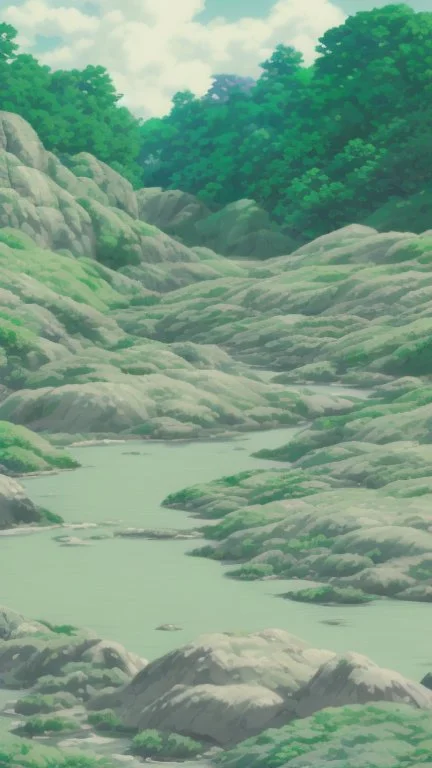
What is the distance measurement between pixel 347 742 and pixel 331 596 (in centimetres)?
732

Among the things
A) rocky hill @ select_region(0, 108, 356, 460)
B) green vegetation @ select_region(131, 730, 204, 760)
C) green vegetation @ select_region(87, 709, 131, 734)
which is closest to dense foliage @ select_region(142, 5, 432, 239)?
rocky hill @ select_region(0, 108, 356, 460)

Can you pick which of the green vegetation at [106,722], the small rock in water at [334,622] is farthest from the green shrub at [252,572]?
the green vegetation at [106,722]

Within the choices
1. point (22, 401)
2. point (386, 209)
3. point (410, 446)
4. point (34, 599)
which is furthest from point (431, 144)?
point (34, 599)

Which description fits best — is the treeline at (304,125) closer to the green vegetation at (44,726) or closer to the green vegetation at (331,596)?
the green vegetation at (331,596)

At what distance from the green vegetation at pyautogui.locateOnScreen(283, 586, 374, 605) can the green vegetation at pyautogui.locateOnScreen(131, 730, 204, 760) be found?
641cm

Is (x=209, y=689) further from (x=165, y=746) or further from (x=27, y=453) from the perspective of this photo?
(x=27, y=453)

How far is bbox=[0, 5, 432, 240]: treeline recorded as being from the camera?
264ft

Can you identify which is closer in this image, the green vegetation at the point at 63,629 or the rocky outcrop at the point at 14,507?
the green vegetation at the point at 63,629

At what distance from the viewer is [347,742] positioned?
11.3m

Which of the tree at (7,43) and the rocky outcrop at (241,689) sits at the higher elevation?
the tree at (7,43)

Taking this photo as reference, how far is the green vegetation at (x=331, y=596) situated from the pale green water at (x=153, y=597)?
23cm

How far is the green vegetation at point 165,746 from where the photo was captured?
12023 millimetres

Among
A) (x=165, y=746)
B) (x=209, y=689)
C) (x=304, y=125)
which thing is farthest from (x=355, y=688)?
(x=304, y=125)

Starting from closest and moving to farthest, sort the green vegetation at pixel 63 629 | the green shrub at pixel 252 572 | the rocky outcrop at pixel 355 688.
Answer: the rocky outcrop at pixel 355 688 < the green vegetation at pixel 63 629 < the green shrub at pixel 252 572
